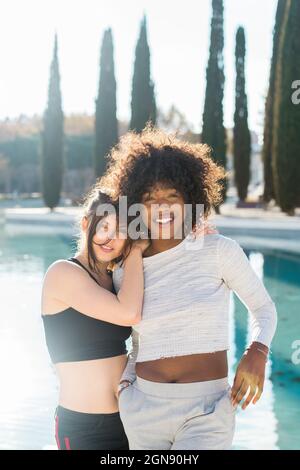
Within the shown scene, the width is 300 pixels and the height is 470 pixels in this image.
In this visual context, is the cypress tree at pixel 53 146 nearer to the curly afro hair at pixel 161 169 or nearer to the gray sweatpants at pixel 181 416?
the curly afro hair at pixel 161 169

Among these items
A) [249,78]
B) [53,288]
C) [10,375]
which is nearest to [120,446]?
[53,288]

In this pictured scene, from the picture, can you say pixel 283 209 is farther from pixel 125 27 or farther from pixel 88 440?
pixel 88 440

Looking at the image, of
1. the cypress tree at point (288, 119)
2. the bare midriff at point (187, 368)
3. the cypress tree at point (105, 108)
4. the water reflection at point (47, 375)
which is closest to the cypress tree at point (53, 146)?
the cypress tree at point (105, 108)

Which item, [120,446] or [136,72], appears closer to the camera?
[120,446]

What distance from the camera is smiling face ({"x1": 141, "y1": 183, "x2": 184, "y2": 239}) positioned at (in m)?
1.74

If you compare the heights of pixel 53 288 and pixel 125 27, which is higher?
pixel 125 27

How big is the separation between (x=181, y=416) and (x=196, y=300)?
0.29m

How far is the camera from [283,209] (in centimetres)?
1711

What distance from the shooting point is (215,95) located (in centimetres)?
1914

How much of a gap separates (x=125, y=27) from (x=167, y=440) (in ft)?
70.7

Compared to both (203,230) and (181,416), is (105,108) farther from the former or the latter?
(181,416)

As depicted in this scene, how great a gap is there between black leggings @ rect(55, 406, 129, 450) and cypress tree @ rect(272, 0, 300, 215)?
1522 centimetres

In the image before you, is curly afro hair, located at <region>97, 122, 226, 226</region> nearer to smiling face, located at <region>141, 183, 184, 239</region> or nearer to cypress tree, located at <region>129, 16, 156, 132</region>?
smiling face, located at <region>141, 183, 184, 239</region>

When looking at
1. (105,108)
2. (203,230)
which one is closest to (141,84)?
(105,108)
